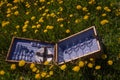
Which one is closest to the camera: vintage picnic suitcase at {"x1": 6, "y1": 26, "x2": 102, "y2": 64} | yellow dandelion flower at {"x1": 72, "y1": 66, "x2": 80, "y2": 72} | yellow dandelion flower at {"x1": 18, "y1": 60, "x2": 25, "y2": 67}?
yellow dandelion flower at {"x1": 72, "y1": 66, "x2": 80, "y2": 72}

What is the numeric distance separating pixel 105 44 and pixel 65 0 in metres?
1.50

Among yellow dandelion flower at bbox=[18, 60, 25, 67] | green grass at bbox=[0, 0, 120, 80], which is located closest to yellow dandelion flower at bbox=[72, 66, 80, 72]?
green grass at bbox=[0, 0, 120, 80]

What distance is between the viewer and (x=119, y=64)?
3.52 m

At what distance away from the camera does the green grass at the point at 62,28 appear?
11.5 feet

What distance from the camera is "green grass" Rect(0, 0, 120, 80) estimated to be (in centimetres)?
352

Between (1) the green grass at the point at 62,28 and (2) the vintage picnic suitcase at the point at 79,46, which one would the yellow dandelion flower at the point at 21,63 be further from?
(2) the vintage picnic suitcase at the point at 79,46

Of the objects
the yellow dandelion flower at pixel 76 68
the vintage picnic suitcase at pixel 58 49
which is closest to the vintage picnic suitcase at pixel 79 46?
the vintage picnic suitcase at pixel 58 49

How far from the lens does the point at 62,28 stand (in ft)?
14.3

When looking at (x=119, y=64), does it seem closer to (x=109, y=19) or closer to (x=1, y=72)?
(x=109, y=19)

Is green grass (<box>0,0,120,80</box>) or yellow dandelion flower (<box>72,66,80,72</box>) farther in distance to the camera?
green grass (<box>0,0,120,80</box>)

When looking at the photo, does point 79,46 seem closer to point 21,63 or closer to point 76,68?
point 76,68

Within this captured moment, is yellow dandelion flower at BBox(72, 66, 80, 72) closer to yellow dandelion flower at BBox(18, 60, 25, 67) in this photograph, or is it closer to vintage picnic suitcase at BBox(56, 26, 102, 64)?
vintage picnic suitcase at BBox(56, 26, 102, 64)

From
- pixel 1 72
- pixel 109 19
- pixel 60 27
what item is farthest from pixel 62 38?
pixel 1 72

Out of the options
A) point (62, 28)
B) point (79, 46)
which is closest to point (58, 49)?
point (79, 46)
